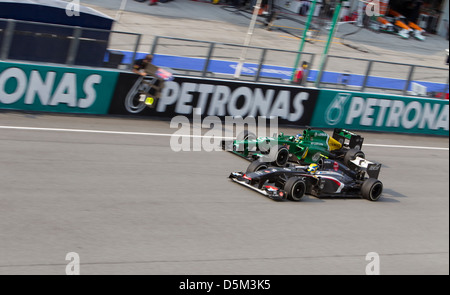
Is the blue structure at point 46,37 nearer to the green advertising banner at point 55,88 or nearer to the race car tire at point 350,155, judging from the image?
the green advertising banner at point 55,88

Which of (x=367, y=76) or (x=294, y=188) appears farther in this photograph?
(x=367, y=76)

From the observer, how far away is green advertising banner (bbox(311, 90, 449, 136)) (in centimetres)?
1900

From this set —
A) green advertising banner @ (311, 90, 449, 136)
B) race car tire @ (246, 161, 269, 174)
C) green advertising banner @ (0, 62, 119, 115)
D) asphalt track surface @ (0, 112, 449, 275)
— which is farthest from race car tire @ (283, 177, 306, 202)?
green advertising banner @ (311, 90, 449, 136)

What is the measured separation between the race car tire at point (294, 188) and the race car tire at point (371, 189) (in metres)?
1.48

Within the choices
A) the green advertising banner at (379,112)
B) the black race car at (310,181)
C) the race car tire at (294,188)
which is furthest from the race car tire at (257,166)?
the green advertising banner at (379,112)

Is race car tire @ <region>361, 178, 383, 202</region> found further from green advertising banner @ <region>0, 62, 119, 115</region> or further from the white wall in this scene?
the white wall

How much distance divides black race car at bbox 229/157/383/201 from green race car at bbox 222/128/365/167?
2.66 feet

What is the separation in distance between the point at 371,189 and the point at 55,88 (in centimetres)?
750

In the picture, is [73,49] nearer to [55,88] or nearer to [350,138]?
[55,88]

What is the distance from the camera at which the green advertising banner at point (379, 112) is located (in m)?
19.0

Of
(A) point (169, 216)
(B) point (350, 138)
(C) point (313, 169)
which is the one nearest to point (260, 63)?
(B) point (350, 138)

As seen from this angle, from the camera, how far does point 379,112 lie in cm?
1958

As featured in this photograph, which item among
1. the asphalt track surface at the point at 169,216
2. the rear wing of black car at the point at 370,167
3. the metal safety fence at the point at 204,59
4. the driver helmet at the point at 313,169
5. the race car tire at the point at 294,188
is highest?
the metal safety fence at the point at 204,59

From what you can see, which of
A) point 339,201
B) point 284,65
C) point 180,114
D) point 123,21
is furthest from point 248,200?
point 123,21
